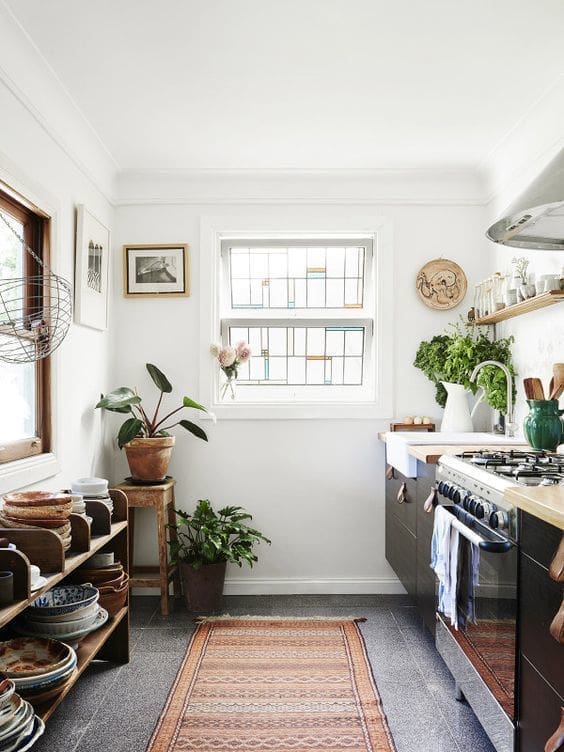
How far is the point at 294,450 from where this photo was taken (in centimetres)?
375

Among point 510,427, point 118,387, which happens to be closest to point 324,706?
point 510,427

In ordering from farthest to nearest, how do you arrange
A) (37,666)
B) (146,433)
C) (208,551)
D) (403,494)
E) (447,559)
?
(146,433) → (208,551) → (403,494) → (447,559) → (37,666)

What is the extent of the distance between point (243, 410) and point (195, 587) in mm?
1029

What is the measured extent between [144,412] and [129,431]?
0.34m

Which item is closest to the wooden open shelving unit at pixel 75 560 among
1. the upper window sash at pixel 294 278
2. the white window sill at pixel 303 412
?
the white window sill at pixel 303 412

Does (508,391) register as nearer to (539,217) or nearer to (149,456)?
(539,217)

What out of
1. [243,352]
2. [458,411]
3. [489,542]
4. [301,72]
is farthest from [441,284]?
[489,542]

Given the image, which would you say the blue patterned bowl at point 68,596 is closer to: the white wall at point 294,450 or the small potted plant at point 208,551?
the small potted plant at point 208,551

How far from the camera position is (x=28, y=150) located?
250 centimetres

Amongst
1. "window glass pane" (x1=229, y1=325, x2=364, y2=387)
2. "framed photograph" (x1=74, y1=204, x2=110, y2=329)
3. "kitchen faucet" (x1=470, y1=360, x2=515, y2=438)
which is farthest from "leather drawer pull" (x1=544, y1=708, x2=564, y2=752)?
"window glass pane" (x1=229, y1=325, x2=364, y2=387)

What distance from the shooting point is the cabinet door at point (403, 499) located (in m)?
2.96

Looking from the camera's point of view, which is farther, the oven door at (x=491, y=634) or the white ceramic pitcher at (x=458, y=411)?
the white ceramic pitcher at (x=458, y=411)

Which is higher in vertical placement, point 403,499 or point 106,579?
point 403,499

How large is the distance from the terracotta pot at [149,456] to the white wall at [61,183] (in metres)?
0.21
